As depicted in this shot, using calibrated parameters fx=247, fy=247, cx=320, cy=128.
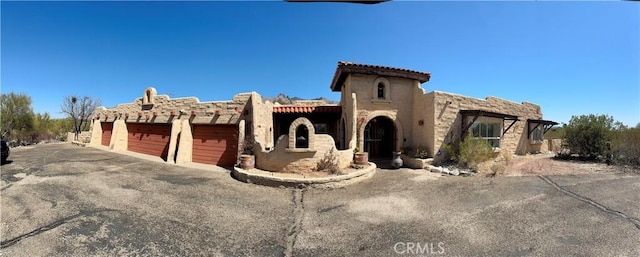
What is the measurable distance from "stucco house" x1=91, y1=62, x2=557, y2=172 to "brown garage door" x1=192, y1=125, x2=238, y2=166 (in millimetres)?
50

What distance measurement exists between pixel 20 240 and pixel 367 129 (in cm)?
1249

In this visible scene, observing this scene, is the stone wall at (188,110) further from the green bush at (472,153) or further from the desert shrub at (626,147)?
the desert shrub at (626,147)

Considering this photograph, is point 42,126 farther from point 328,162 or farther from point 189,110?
point 328,162

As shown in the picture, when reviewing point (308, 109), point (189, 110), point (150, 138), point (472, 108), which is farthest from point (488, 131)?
point (150, 138)

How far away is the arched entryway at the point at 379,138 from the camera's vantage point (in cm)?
1390

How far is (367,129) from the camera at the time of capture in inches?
543

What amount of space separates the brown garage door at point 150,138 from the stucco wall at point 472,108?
559 inches

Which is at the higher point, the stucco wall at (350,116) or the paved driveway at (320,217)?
the stucco wall at (350,116)

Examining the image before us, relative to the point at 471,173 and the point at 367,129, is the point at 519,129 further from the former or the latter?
the point at 367,129

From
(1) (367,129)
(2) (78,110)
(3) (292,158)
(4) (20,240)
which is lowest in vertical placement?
(4) (20,240)

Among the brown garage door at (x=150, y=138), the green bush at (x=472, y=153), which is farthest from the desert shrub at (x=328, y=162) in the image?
the brown garage door at (x=150, y=138)

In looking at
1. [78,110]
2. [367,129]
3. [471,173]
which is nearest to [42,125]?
[78,110]

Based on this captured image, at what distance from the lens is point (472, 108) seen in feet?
40.6

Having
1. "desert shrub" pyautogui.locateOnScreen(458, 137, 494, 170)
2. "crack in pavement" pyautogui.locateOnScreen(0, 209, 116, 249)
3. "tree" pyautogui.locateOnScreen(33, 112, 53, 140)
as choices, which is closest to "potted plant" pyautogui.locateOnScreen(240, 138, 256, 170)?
"crack in pavement" pyautogui.locateOnScreen(0, 209, 116, 249)
